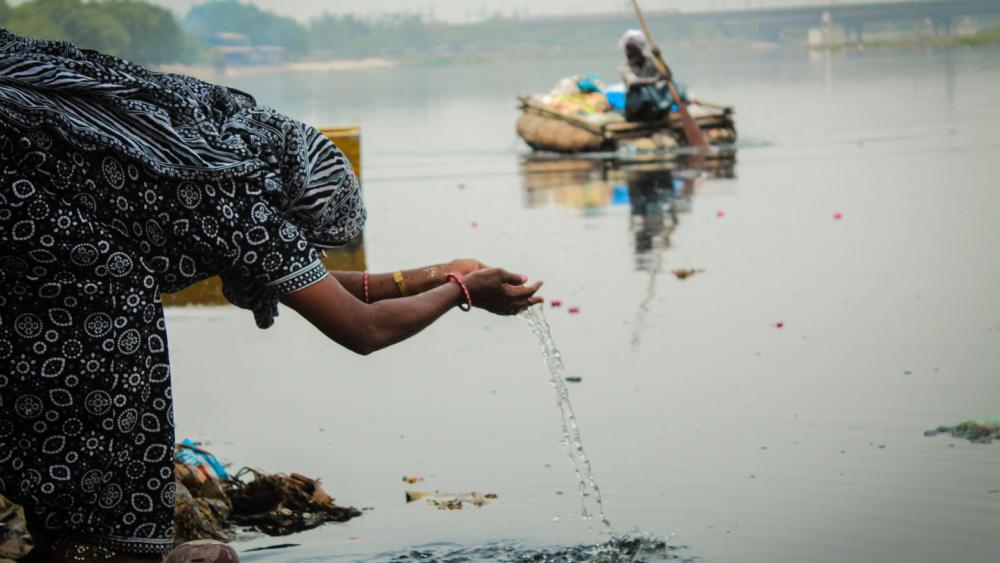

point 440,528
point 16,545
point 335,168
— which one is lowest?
point 440,528

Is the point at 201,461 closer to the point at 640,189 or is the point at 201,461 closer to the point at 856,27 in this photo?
the point at 640,189

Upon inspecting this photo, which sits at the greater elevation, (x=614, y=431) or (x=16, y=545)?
(x=16, y=545)

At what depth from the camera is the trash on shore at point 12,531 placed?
9.80 ft

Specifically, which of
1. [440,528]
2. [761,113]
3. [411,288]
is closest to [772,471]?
[440,528]

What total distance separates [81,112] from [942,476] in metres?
3.20

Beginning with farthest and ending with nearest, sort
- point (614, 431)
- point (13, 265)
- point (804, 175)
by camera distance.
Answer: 1. point (804, 175)
2. point (614, 431)
3. point (13, 265)

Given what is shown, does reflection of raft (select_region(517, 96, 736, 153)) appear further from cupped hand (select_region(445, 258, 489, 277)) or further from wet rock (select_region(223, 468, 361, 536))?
cupped hand (select_region(445, 258, 489, 277))

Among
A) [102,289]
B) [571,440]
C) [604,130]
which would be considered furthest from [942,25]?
[102,289]

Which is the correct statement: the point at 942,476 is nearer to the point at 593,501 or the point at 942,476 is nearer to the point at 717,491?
the point at 717,491

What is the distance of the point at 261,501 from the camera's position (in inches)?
196

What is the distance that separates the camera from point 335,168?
3.27m

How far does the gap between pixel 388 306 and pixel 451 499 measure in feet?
6.32

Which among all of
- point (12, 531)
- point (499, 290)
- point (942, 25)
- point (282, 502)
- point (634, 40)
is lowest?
point (282, 502)

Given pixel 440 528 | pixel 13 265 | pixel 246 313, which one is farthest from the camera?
pixel 246 313
